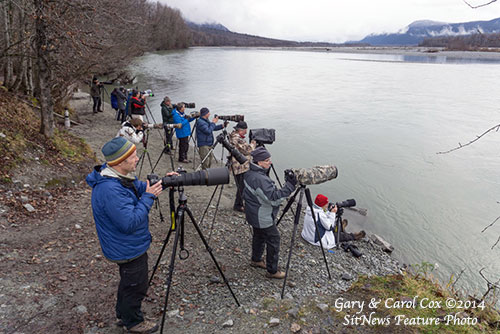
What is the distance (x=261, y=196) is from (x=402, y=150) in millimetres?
11211

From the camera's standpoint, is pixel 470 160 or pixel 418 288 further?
pixel 470 160

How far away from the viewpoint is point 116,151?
2.48 m

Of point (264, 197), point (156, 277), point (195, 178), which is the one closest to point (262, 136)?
point (264, 197)

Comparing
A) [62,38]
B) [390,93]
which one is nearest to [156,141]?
[62,38]

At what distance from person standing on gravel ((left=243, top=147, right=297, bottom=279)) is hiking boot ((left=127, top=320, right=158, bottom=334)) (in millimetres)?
1543

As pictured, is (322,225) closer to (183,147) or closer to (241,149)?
(241,149)

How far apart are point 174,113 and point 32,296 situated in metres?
5.58

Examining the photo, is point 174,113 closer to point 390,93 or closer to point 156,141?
point 156,141

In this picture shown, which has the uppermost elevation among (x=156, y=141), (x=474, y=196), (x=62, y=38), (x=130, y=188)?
(x=62, y=38)

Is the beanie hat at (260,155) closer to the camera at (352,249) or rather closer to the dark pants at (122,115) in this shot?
the camera at (352,249)

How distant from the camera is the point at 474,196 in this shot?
9383 millimetres

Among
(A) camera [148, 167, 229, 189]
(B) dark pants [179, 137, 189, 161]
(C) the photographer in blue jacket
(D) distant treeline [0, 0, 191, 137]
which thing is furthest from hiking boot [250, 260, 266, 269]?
(B) dark pants [179, 137, 189, 161]

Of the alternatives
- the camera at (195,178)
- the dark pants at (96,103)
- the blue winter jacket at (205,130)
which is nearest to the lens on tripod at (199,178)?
the camera at (195,178)

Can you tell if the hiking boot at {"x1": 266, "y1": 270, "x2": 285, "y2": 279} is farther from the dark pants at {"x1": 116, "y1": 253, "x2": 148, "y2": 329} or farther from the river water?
the river water
